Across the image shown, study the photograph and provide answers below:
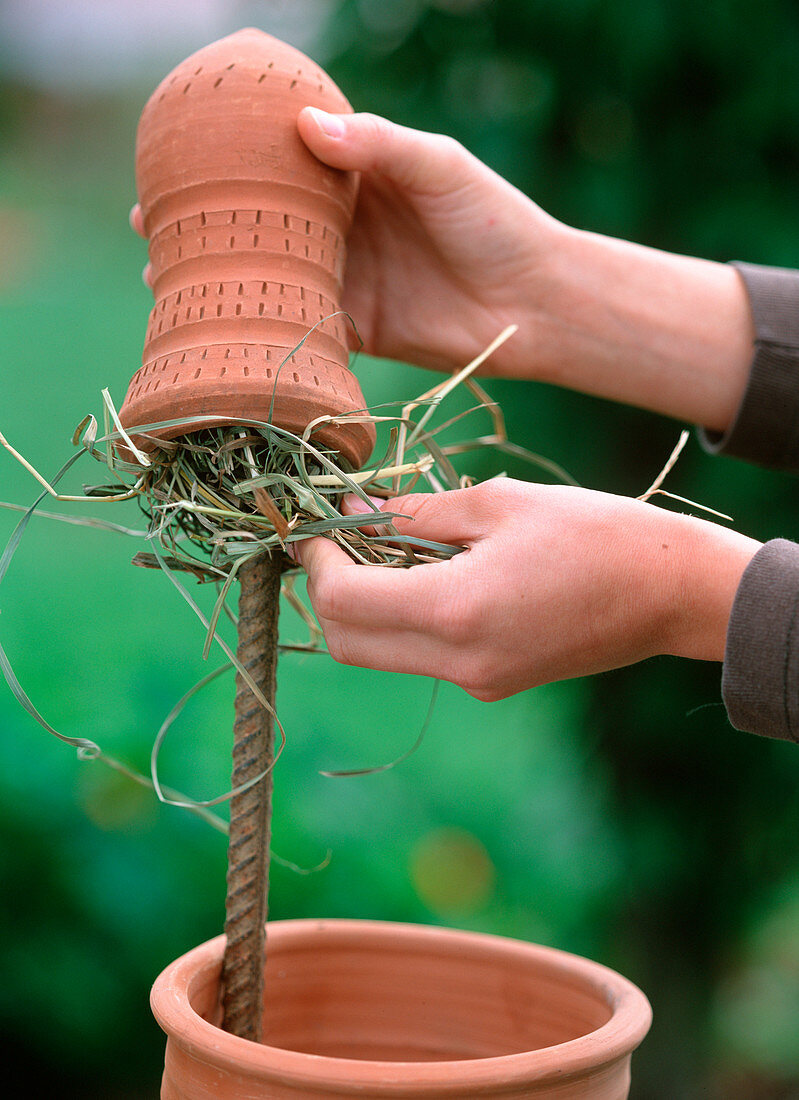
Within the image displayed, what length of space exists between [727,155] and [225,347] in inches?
28.8

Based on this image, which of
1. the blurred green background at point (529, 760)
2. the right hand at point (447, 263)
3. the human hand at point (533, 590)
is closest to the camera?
the human hand at point (533, 590)

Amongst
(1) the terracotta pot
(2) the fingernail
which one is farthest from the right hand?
(1) the terracotta pot

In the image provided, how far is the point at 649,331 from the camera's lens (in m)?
0.93

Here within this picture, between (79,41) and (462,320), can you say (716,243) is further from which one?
(79,41)

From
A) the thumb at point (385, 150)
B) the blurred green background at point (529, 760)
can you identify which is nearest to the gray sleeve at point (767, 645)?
the thumb at point (385, 150)

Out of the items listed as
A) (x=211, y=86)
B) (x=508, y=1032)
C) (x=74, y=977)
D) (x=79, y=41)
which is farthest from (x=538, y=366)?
(x=79, y=41)

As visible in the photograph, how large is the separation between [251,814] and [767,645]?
323mm

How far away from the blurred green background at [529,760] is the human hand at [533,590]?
47 cm

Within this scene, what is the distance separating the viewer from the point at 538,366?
0.93 meters

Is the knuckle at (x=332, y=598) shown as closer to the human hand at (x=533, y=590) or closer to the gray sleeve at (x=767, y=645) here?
the human hand at (x=533, y=590)

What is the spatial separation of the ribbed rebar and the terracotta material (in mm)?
108

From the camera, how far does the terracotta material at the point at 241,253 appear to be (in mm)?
543

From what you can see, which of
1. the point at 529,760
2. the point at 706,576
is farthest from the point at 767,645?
the point at 529,760

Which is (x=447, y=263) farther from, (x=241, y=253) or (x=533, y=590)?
(x=533, y=590)
